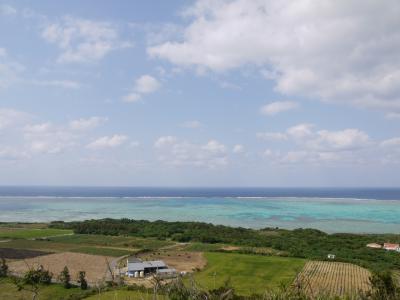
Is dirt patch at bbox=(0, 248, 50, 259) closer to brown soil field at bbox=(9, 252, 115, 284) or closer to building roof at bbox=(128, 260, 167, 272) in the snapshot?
brown soil field at bbox=(9, 252, 115, 284)

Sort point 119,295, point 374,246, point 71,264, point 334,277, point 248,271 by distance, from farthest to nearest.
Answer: point 374,246 → point 71,264 → point 248,271 → point 334,277 → point 119,295

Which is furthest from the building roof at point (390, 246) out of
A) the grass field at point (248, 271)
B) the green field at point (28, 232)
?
the green field at point (28, 232)

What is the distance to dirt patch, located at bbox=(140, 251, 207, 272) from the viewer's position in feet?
144

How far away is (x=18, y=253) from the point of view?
51.3 metres

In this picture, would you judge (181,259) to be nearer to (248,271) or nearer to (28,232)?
(248,271)

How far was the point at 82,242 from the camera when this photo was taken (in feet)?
202

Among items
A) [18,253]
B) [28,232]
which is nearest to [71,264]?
[18,253]

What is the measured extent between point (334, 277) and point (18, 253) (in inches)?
1464

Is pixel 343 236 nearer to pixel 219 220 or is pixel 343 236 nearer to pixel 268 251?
pixel 268 251

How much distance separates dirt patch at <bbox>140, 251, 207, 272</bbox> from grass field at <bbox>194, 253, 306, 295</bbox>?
108 centimetres

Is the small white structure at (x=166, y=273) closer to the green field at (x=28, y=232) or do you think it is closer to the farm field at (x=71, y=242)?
the farm field at (x=71, y=242)

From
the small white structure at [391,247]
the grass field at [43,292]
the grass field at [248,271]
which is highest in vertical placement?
the small white structure at [391,247]

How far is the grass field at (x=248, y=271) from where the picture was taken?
3634 cm

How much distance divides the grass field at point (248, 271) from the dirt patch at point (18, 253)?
836 inches
